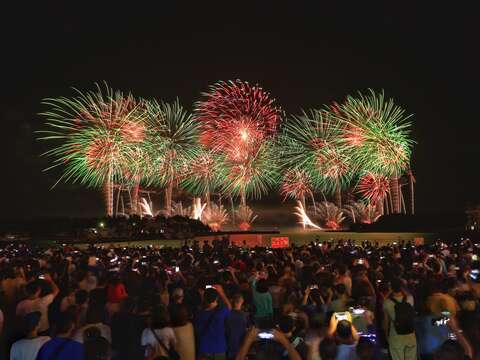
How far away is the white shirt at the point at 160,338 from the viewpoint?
6918 mm

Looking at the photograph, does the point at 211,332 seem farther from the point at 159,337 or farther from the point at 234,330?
the point at 159,337

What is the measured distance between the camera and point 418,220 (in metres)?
54.8

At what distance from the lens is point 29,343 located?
21.7ft

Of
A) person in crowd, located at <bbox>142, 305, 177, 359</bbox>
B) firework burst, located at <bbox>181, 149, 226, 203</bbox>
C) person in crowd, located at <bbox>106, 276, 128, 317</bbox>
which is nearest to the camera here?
person in crowd, located at <bbox>142, 305, 177, 359</bbox>

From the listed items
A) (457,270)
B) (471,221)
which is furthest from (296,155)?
(457,270)

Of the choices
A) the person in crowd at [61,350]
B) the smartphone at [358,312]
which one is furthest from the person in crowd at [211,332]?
the person in crowd at [61,350]

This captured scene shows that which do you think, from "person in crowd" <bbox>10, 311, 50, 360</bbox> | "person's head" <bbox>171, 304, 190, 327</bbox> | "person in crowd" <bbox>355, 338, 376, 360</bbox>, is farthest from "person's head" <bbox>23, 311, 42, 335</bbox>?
"person in crowd" <bbox>355, 338, 376, 360</bbox>

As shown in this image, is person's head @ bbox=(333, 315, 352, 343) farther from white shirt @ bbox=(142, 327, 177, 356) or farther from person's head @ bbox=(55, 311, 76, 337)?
person's head @ bbox=(55, 311, 76, 337)

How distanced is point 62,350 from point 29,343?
0.59m

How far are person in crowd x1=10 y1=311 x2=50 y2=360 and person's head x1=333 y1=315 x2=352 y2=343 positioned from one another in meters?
3.15

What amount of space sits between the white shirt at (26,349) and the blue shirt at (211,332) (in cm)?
219

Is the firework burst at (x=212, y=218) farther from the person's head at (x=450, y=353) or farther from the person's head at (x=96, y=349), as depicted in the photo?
the person's head at (x=450, y=353)

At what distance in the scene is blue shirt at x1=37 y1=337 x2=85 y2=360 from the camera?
6230mm

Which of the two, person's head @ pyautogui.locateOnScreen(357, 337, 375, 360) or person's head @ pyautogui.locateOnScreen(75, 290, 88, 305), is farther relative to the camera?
person's head @ pyautogui.locateOnScreen(75, 290, 88, 305)
